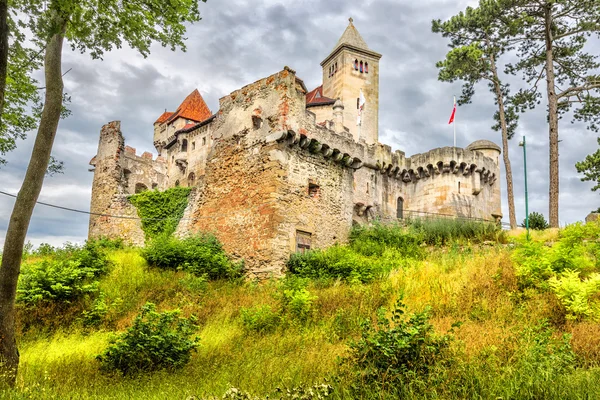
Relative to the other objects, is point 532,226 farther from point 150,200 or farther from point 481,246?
point 150,200

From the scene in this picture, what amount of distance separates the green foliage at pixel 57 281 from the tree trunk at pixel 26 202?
170 inches

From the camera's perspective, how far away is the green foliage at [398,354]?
593cm

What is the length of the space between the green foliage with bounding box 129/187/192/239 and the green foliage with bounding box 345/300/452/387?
532 inches

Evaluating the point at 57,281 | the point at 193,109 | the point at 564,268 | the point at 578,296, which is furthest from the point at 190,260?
the point at 193,109

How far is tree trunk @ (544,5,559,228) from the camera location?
20.5m

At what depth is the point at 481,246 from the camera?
1669 centimetres

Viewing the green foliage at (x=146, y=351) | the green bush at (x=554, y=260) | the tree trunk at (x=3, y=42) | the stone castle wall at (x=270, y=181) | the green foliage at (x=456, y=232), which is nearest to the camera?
the tree trunk at (x=3, y=42)

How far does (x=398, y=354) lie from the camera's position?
629 centimetres

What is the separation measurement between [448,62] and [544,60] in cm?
462

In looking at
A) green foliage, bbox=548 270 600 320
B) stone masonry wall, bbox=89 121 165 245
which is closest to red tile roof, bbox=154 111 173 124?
stone masonry wall, bbox=89 121 165 245

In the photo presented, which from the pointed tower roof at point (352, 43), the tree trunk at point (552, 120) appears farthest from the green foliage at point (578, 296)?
the pointed tower roof at point (352, 43)

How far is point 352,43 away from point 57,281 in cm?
3770

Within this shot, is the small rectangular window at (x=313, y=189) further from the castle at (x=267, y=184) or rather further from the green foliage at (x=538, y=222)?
the green foliage at (x=538, y=222)

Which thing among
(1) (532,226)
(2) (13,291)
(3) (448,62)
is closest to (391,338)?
(2) (13,291)
